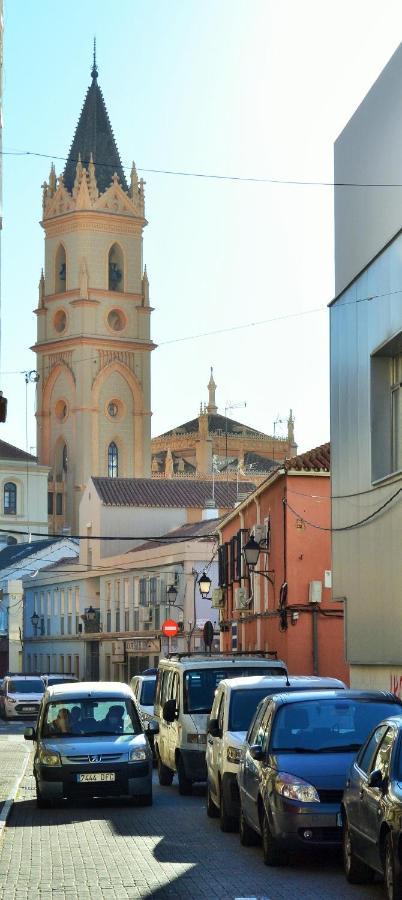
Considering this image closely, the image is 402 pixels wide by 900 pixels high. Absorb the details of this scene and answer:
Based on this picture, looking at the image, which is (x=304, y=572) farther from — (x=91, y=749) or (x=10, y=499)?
(x=10, y=499)

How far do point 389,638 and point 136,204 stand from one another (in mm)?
127659

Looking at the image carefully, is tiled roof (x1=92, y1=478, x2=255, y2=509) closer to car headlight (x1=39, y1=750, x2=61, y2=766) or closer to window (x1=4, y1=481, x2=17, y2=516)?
window (x1=4, y1=481, x2=17, y2=516)

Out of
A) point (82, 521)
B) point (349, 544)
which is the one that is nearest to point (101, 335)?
point (82, 521)

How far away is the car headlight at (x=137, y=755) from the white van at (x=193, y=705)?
74.2 inches

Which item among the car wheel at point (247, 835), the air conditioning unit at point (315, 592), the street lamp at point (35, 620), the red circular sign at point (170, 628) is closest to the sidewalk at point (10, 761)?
the car wheel at point (247, 835)

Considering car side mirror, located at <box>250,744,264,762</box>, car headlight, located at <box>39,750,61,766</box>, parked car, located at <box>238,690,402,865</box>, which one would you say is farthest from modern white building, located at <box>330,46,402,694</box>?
car side mirror, located at <box>250,744,264,762</box>

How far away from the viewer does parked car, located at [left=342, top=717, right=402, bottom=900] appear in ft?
39.2

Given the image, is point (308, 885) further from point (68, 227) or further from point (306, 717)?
point (68, 227)

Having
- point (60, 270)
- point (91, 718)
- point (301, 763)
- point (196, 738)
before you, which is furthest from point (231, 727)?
point (60, 270)

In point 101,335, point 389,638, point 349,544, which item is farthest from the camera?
point 101,335

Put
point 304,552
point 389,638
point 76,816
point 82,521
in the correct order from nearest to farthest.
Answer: point 76,816, point 389,638, point 304,552, point 82,521

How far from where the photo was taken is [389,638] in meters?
26.8

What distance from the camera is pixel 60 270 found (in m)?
154

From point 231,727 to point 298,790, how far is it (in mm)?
5138
